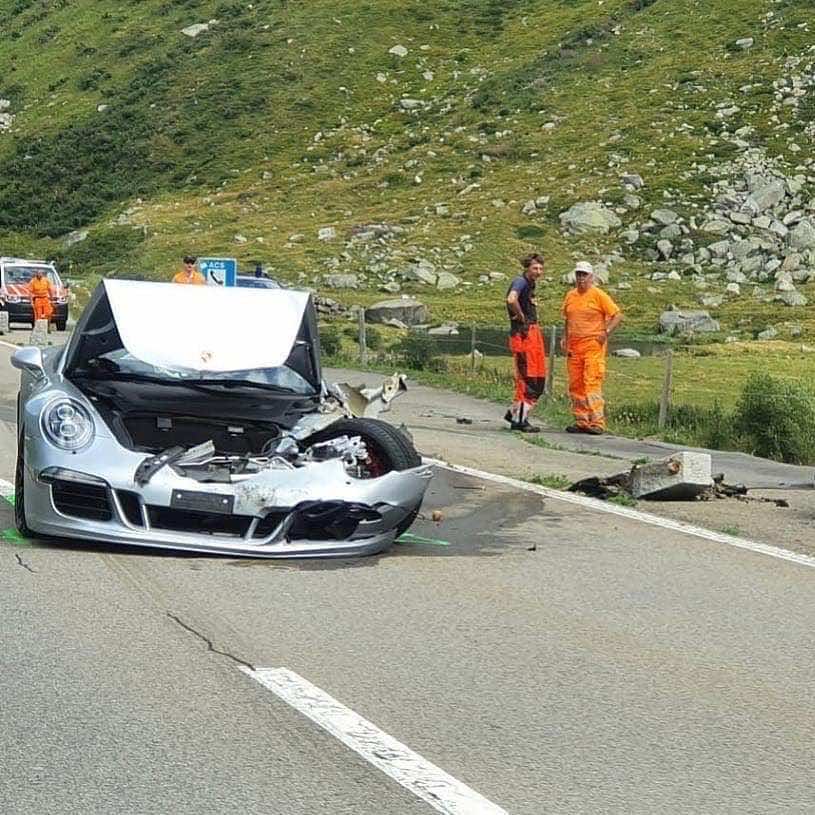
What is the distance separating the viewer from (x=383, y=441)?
9.19 metres

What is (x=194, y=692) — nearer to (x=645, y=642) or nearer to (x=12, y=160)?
(x=645, y=642)

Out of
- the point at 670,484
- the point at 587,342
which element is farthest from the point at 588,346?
the point at 670,484

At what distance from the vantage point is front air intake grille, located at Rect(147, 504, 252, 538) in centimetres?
855

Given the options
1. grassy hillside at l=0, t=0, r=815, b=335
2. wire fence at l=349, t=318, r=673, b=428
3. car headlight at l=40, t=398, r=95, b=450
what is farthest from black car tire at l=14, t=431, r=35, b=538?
grassy hillside at l=0, t=0, r=815, b=335

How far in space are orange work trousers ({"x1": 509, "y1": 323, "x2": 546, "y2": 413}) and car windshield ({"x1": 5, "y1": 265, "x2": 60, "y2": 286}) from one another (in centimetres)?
2150

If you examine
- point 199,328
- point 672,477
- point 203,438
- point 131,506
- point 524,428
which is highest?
point 199,328

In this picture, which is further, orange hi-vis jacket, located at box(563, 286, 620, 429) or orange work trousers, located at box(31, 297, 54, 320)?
orange work trousers, located at box(31, 297, 54, 320)

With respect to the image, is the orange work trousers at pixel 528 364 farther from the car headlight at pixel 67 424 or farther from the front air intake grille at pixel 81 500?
the front air intake grille at pixel 81 500

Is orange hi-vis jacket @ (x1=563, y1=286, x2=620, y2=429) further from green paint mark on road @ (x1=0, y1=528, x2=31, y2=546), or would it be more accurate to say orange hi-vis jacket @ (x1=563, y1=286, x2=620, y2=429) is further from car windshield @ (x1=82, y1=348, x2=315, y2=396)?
green paint mark on road @ (x1=0, y1=528, x2=31, y2=546)

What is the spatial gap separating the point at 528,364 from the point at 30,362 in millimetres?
8369

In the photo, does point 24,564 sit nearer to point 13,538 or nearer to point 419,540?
point 13,538

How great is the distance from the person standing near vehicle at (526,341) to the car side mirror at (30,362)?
315 inches

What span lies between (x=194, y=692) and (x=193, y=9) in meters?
83.2

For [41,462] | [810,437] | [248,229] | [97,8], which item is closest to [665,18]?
[248,229]
